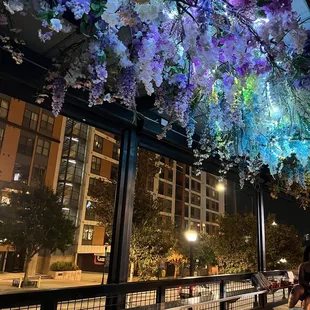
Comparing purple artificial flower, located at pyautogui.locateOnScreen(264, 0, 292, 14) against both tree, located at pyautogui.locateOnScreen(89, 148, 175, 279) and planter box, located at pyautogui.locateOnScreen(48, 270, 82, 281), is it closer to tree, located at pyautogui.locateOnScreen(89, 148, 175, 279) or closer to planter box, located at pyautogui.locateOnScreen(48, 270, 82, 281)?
tree, located at pyautogui.locateOnScreen(89, 148, 175, 279)

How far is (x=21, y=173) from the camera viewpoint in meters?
20.8

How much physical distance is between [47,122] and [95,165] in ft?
17.6

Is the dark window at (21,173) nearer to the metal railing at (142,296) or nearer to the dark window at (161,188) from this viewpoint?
the dark window at (161,188)

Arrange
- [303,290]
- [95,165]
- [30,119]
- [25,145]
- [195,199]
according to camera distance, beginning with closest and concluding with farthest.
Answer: [303,290] < [25,145] < [30,119] < [95,165] < [195,199]

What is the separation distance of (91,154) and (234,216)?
14.5 m

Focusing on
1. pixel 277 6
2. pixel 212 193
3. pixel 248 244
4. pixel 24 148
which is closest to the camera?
pixel 277 6

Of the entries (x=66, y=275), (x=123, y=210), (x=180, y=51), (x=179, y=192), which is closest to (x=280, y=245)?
(x=123, y=210)

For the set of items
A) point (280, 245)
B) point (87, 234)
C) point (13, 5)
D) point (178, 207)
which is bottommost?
point (280, 245)

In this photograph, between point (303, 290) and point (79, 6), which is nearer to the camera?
point (79, 6)

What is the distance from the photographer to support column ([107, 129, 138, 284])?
3.07 metres

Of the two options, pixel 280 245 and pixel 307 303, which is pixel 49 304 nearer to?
pixel 307 303

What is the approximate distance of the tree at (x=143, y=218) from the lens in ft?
28.1

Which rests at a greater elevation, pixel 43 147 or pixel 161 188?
pixel 43 147

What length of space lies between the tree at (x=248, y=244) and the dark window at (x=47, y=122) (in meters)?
14.9
